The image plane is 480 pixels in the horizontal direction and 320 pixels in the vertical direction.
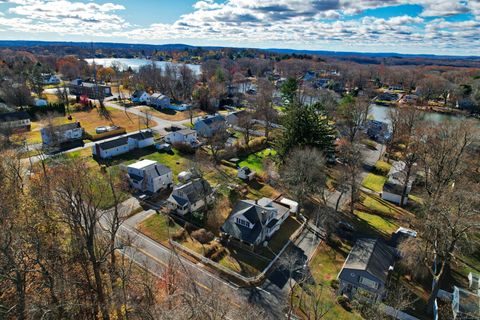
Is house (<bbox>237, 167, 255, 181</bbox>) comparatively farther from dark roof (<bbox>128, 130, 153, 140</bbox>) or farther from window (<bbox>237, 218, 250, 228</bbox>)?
dark roof (<bbox>128, 130, 153, 140</bbox>)

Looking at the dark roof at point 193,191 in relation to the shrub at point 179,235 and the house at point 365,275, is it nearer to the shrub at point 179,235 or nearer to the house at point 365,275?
the shrub at point 179,235

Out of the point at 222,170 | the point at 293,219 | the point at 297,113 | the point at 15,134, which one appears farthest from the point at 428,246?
the point at 15,134

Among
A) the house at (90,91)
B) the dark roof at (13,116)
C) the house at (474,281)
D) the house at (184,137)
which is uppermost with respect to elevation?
the house at (90,91)

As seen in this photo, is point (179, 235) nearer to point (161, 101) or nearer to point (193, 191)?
point (193, 191)

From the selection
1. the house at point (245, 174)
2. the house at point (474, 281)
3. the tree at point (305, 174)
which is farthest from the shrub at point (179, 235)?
the house at point (474, 281)

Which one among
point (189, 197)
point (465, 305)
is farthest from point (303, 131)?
point (465, 305)
